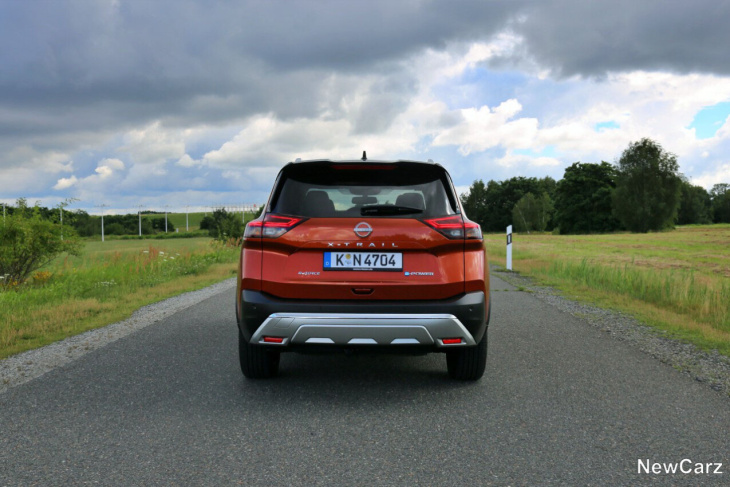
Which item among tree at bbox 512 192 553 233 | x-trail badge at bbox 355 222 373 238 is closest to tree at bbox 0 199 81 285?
x-trail badge at bbox 355 222 373 238

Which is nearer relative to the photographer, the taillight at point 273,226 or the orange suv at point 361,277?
the orange suv at point 361,277

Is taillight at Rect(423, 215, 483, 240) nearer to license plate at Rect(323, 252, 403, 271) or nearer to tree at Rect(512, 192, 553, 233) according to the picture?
license plate at Rect(323, 252, 403, 271)

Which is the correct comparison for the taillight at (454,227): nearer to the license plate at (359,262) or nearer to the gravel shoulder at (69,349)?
the license plate at (359,262)

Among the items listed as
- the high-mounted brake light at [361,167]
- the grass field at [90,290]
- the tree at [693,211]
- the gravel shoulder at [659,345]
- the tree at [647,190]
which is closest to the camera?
the high-mounted brake light at [361,167]

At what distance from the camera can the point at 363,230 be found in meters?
3.86

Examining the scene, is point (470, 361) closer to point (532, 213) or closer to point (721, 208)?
point (532, 213)

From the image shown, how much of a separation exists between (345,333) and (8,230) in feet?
32.2

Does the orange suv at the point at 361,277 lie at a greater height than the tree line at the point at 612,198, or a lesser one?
lesser

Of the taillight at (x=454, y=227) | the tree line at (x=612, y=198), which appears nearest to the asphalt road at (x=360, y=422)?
the taillight at (x=454, y=227)

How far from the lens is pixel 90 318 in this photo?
25.9 ft

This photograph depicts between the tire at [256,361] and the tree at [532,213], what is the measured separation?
99.8 meters

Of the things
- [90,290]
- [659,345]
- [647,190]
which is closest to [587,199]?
[647,190]

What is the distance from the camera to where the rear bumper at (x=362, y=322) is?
376 centimetres

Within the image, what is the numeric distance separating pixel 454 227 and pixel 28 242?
10058mm
